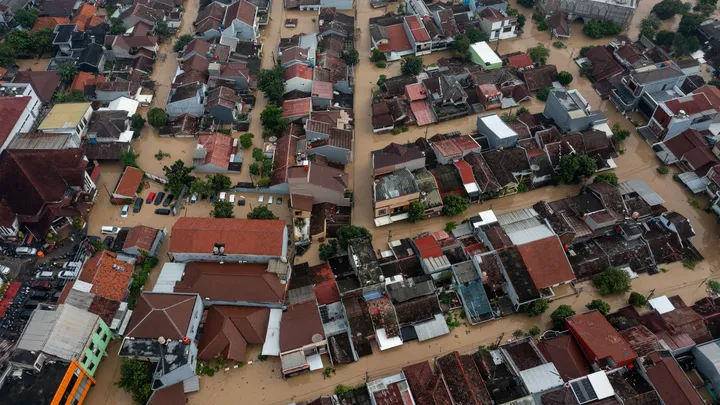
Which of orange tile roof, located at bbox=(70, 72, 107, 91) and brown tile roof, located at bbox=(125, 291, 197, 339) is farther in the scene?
orange tile roof, located at bbox=(70, 72, 107, 91)

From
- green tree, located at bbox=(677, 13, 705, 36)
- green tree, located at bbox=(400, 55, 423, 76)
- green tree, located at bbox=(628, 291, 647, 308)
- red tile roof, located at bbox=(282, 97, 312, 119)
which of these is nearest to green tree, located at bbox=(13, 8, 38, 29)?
red tile roof, located at bbox=(282, 97, 312, 119)

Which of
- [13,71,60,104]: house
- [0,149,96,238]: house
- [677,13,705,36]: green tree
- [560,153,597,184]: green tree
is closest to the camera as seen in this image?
[0,149,96,238]: house

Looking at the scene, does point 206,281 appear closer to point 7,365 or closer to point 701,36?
point 7,365

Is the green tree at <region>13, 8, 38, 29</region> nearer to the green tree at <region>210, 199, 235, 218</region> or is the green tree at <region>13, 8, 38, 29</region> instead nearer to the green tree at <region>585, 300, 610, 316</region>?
the green tree at <region>210, 199, 235, 218</region>

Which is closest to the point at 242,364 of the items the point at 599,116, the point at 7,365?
the point at 7,365

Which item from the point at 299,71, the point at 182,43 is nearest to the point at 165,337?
the point at 299,71

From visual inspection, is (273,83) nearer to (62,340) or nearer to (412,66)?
(412,66)

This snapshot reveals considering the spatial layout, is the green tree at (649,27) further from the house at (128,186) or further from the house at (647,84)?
the house at (128,186)
